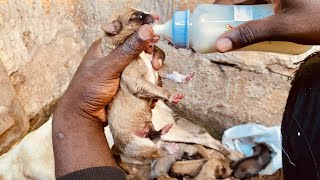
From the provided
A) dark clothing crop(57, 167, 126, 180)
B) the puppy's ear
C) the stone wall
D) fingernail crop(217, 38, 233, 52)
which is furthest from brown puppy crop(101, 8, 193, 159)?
the stone wall

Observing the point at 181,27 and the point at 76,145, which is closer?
the point at 181,27

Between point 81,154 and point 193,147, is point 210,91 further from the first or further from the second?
point 81,154

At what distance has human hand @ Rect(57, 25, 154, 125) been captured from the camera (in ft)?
6.11

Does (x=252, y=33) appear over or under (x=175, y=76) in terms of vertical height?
over

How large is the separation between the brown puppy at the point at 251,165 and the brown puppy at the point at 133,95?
958 mm

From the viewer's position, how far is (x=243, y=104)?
124 inches

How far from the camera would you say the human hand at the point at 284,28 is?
1.35m

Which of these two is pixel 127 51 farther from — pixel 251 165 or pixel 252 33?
pixel 251 165

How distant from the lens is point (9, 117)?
279 cm

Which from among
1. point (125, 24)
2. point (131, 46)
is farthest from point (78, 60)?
point (131, 46)

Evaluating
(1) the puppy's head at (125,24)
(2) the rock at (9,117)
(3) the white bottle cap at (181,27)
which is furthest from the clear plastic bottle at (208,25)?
(2) the rock at (9,117)

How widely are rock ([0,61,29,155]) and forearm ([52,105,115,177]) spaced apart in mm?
788

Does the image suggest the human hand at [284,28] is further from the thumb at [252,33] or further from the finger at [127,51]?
the finger at [127,51]

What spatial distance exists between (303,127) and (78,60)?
213 cm
